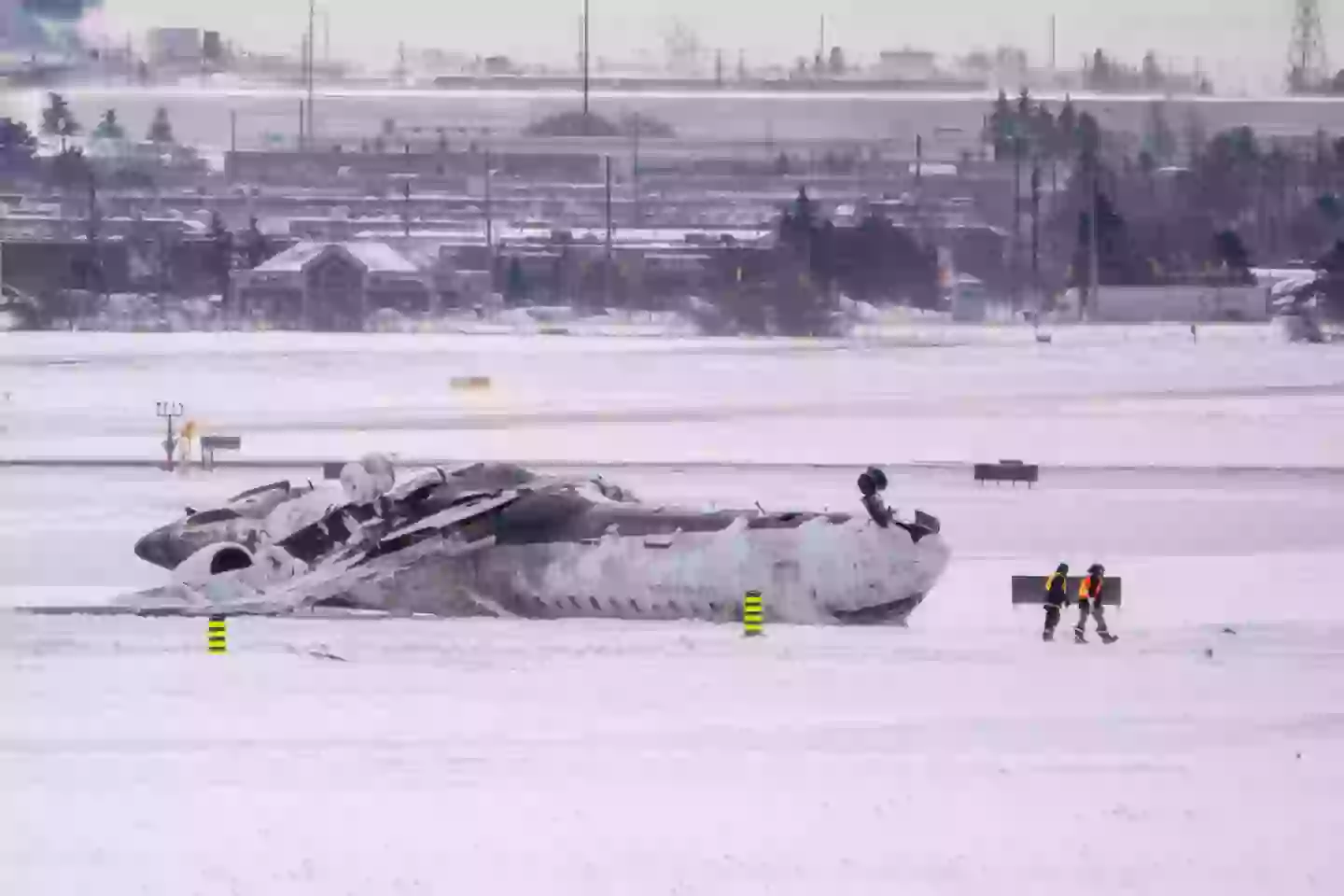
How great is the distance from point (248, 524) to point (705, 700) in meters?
5.38

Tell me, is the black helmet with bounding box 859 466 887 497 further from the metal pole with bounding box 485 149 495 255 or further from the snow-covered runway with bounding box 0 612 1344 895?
the metal pole with bounding box 485 149 495 255

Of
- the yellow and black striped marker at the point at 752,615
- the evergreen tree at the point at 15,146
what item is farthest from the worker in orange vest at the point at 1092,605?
the evergreen tree at the point at 15,146

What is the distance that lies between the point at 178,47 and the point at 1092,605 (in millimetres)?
46213

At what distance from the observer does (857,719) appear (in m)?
11.1

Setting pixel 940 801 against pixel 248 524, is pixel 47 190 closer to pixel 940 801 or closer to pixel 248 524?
pixel 248 524

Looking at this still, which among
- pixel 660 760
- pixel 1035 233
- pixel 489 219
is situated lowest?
pixel 660 760

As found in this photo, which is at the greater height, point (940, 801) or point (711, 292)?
point (711, 292)

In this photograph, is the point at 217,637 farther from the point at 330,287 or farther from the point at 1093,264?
the point at 1093,264

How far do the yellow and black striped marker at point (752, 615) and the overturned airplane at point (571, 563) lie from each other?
275 millimetres

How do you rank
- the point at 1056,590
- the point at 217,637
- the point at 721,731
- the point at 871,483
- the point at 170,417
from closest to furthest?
the point at 721,731, the point at 217,637, the point at 1056,590, the point at 871,483, the point at 170,417

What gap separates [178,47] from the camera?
55156mm

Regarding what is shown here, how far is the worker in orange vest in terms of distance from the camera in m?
13.8

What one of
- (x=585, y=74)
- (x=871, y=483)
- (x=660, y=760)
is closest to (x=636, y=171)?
(x=585, y=74)

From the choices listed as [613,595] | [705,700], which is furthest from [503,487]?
[705,700]
